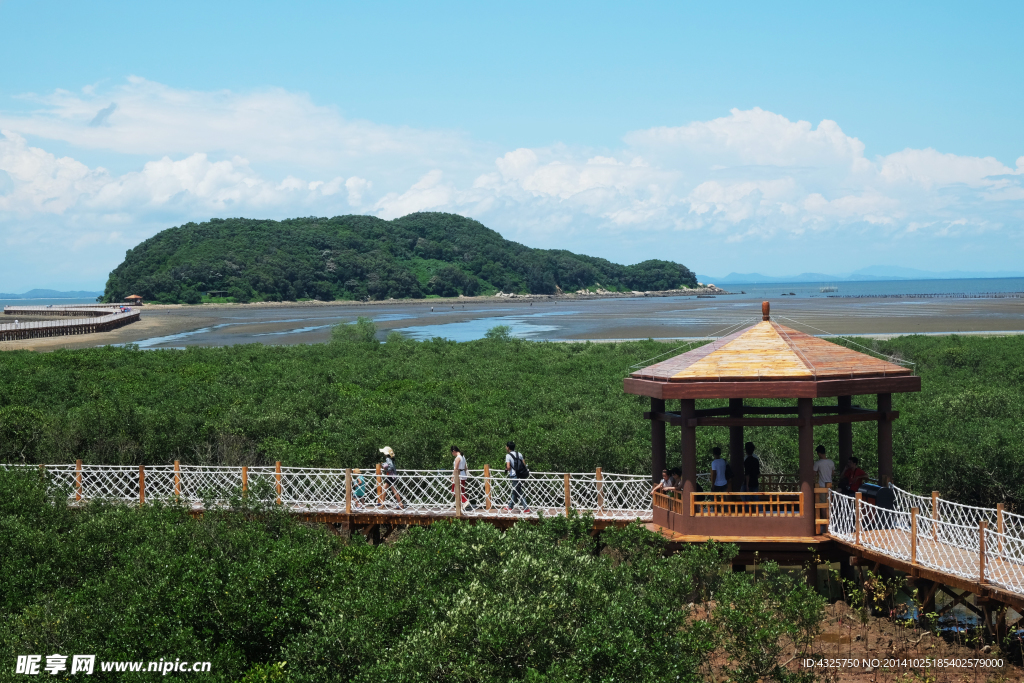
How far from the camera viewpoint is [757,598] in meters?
9.62

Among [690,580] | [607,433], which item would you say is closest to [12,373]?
[607,433]

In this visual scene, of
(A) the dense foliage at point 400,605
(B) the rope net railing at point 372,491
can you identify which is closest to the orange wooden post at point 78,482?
(B) the rope net railing at point 372,491

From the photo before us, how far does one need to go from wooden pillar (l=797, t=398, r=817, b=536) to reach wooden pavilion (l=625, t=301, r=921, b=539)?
1 centimetres

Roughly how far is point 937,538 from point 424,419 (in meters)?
12.4

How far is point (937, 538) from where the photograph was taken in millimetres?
11258

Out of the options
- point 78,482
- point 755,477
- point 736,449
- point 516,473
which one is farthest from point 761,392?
point 78,482

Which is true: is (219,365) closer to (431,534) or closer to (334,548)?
(334,548)

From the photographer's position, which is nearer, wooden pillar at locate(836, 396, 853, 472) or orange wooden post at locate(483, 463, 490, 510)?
orange wooden post at locate(483, 463, 490, 510)

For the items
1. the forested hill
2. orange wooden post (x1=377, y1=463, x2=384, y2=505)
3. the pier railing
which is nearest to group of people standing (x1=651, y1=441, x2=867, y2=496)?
orange wooden post (x1=377, y1=463, x2=384, y2=505)

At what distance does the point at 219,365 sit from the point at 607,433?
827 inches

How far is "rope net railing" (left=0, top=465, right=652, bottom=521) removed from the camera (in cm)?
1398

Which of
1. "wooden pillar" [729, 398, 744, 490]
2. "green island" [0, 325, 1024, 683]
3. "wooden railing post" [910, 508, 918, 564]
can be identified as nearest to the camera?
"green island" [0, 325, 1024, 683]

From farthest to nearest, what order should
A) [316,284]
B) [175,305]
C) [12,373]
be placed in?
[316,284]
[175,305]
[12,373]

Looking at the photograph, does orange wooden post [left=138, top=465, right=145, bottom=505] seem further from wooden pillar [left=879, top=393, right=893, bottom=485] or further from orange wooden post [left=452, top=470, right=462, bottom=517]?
wooden pillar [left=879, top=393, right=893, bottom=485]
